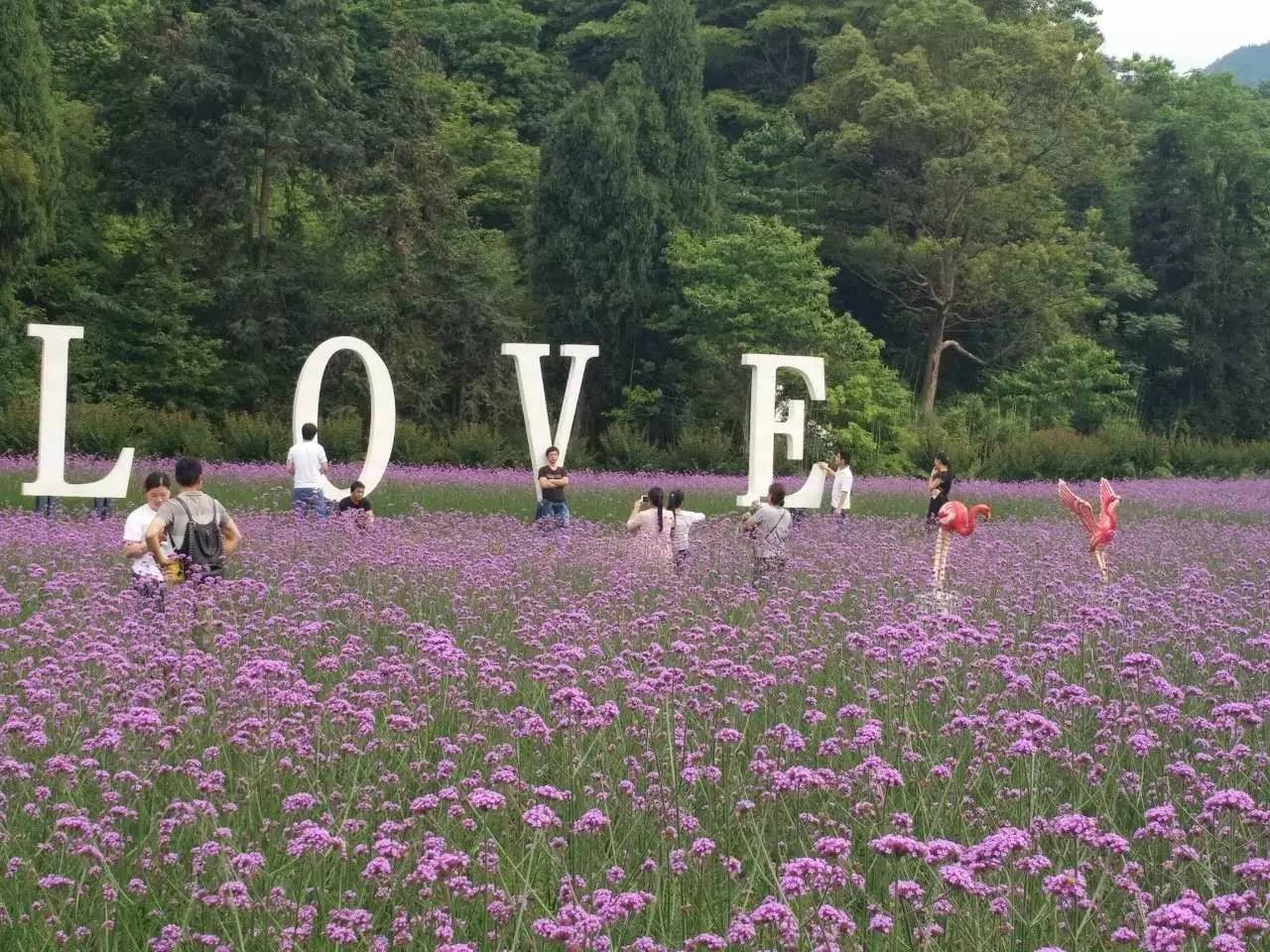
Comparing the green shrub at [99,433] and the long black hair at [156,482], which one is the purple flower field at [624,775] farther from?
the green shrub at [99,433]

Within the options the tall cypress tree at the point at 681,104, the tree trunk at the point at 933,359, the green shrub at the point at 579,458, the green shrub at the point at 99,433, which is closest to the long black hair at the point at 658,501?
the green shrub at the point at 99,433

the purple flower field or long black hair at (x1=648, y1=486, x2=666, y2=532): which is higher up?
long black hair at (x1=648, y1=486, x2=666, y2=532)

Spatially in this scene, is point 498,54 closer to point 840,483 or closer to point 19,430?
point 19,430

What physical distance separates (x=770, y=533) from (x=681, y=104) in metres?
31.0

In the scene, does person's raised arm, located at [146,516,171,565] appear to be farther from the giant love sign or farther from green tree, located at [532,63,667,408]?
green tree, located at [532,63,667,408]

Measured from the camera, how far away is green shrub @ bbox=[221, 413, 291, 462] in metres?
28.7

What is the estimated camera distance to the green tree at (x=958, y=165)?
44.7 m

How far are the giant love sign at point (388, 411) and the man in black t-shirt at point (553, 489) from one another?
22 centimetres

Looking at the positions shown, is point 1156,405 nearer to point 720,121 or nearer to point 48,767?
point 720,121

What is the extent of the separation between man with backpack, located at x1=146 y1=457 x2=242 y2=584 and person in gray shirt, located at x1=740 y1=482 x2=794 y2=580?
3952mm

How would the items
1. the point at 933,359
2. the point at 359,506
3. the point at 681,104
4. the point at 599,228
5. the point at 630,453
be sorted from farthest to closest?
the point at 933,359
the point at 681,104
the point at 599,228
the point at 630,453
the point at 359,506

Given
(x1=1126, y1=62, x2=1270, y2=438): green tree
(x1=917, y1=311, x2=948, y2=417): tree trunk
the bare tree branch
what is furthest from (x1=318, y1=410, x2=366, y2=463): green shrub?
(x1=1126, y1=62, x2=1270, y2=438): green tree

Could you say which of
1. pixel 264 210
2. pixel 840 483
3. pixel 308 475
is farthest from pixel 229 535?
pixel 264 210

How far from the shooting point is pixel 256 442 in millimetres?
28859
